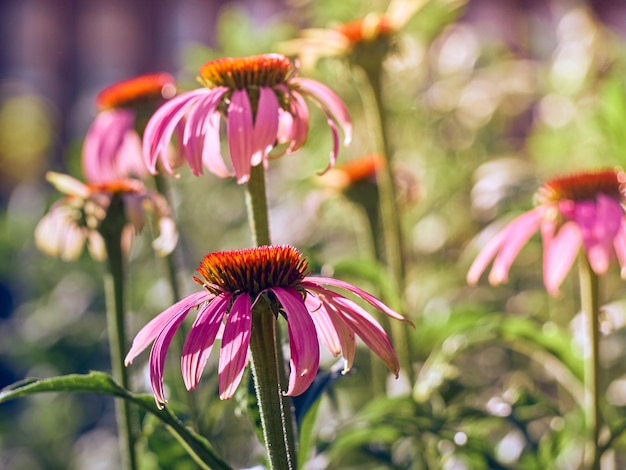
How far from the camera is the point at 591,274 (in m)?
0.70

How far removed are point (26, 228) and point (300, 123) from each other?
1.63 metres

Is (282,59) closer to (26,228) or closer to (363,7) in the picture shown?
(363,7)

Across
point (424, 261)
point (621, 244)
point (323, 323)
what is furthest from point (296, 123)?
point (424, 261)

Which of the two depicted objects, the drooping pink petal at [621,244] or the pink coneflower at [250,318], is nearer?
the pink coneflower at [250,318]

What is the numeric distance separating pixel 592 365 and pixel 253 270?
1.05 ft

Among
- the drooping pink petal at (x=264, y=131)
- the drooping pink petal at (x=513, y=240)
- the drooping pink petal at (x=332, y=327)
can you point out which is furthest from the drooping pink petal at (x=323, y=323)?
the drooping pink petal at (x=513, y=240)

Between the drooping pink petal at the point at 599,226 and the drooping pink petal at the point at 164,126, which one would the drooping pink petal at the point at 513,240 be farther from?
the drooping pink petal at the point at 164,126

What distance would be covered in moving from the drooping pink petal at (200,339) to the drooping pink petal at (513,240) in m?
0.31

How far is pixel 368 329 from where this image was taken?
51 centimetres

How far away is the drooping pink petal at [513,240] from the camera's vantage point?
2.44 feet

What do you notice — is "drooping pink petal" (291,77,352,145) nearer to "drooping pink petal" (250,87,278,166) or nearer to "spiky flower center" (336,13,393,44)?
"drooping pink petal" (250,87,278,166)

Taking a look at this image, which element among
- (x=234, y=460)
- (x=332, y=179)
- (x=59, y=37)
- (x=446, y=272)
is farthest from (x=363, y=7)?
(x=59, y=37)

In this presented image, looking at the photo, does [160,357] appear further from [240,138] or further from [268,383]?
[240,138]

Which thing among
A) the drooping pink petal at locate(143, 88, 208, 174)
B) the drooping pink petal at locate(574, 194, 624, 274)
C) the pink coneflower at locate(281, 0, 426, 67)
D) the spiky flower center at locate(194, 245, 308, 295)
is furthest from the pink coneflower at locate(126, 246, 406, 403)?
the pink coneflower at locate(281, 0, 426, 67)
